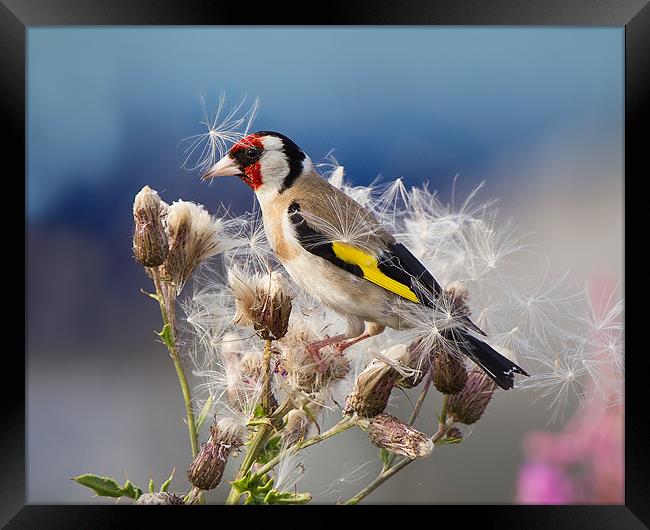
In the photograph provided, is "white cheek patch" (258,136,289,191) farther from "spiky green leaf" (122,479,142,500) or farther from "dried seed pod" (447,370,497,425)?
"spiky green leaf" (122,479,142,500)

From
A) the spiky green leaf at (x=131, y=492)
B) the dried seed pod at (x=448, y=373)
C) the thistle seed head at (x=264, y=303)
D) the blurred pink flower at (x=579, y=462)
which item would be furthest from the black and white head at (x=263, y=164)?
the blurred pink flower at (x=579, y=462)

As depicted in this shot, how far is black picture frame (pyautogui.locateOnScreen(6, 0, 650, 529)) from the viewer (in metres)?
1.97

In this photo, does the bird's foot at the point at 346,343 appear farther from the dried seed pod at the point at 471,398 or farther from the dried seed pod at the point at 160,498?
the dried seed pod at the point at 160,498

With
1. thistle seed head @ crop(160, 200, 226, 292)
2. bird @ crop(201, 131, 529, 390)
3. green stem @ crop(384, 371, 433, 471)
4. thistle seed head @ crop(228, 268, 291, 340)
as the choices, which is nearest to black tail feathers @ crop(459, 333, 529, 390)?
bird @ crop(201, 131, 529, 390)

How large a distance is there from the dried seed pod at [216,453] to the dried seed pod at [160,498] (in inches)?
5.9

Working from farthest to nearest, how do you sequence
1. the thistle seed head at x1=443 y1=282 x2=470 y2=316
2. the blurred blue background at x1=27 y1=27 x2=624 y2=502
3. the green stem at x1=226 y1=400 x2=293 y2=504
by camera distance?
the blurred blue background at x1=27 y1=27 x2=624 y2=502
the thistle seed head at x1=443 y1=282 x2=470 y2=316
the green stem at x1=226 y1=400 x2=293 y2=504

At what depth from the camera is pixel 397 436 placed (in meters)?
1.64

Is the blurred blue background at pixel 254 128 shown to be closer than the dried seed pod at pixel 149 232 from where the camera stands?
No

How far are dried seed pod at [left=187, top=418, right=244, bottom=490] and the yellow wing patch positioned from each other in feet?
1.72

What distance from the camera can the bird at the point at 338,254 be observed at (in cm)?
179

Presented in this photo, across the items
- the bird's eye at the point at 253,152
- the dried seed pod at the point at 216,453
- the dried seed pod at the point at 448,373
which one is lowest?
the dried seed pod at the point at 216,453

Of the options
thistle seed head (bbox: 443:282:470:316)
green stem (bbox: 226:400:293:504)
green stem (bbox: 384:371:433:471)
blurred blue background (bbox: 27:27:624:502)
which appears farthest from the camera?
blurred blue background (bbox: 27:27:624:502)

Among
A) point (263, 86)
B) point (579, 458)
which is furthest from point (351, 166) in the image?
point (579, 458)

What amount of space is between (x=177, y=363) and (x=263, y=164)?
61cm
